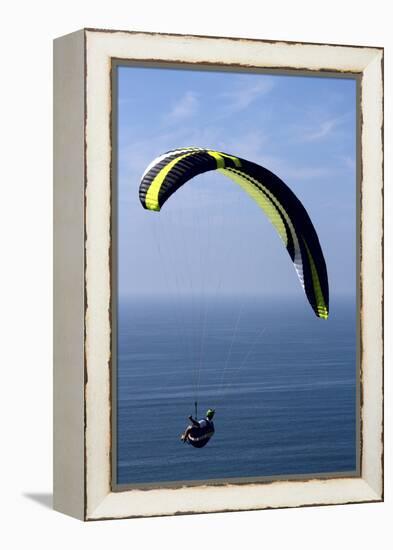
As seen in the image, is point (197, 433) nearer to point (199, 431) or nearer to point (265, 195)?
point (199, 431)

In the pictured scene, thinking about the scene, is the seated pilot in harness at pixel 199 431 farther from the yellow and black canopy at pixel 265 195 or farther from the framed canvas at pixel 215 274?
the yellow and black canopy at pixel 265 195

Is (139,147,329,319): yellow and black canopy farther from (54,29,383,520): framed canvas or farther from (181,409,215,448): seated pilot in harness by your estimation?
(181,409,215,448): seated pilot in harness

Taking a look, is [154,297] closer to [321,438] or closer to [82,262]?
[82,262]

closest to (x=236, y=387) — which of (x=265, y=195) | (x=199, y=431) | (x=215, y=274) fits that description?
(x=199, y=431)

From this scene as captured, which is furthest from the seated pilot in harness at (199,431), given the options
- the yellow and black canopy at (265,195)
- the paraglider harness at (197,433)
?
the yellow and black canopy at (265,195)

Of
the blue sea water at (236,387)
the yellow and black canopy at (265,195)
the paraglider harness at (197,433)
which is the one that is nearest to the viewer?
the yellow and black canopy at (265,195)

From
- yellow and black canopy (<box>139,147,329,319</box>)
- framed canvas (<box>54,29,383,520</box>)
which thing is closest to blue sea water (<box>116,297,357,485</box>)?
framed canvas (<box>54,29,383,520</box>)
